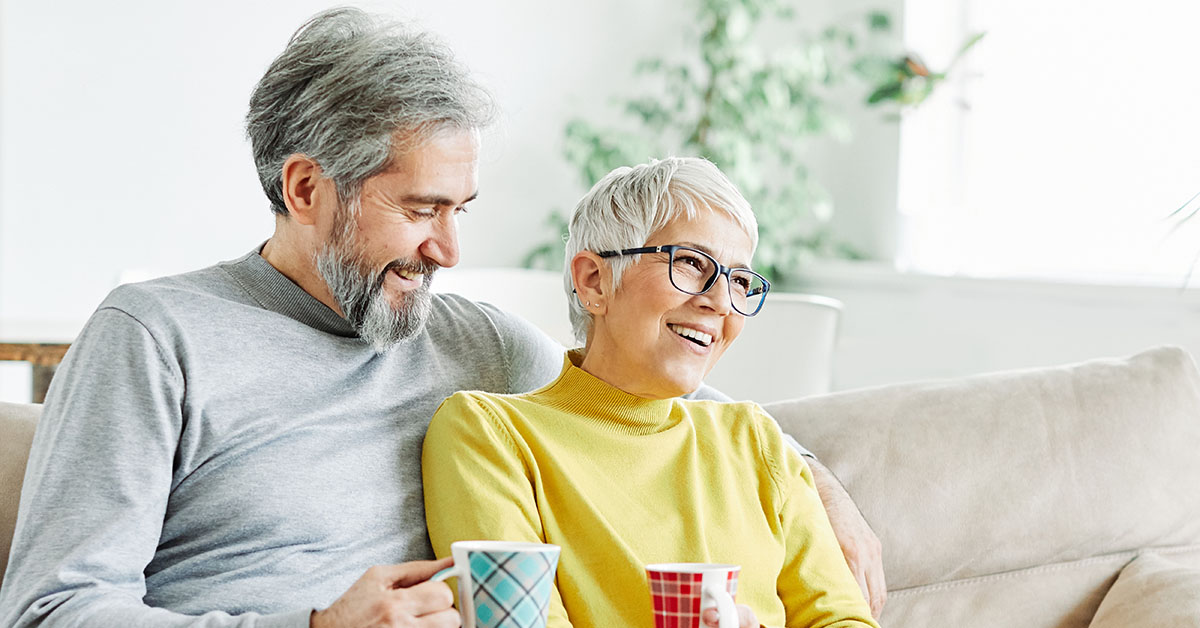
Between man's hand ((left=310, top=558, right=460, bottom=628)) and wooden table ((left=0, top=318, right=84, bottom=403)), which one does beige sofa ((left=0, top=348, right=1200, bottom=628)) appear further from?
wooden table ((left=0, top=318, right=84, bottom=403))

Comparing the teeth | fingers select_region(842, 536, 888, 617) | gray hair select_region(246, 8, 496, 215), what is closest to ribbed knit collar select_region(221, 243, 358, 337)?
gray hair select_region(246, 8, 496, 215)

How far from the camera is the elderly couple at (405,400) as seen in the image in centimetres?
123

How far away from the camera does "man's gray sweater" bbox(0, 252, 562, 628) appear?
1.11 metres

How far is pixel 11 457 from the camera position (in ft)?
4.65

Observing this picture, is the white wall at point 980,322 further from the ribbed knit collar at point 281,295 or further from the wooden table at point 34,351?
the wooden table at point 34,351

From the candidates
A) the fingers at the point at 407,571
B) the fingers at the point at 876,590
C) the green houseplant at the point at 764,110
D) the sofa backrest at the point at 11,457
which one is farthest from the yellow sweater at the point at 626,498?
the green houseplant at the point at 764,110

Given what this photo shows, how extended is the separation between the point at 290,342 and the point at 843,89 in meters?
3.68

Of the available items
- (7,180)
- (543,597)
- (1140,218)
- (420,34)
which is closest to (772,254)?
(1140,218)

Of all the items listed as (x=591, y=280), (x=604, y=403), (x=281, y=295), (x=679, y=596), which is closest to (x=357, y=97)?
(x=281, y=295)

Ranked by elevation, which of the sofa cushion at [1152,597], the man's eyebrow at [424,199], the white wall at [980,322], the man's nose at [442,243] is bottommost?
the white wall at [980,322]

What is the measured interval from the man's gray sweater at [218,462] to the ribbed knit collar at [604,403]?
0.15 m

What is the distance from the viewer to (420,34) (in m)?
1.43

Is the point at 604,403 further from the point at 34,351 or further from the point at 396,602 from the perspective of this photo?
the point at 34,351

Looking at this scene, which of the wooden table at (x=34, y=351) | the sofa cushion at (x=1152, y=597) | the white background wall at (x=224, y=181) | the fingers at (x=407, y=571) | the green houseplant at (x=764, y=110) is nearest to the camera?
the fingers at (x=407, y=571)
